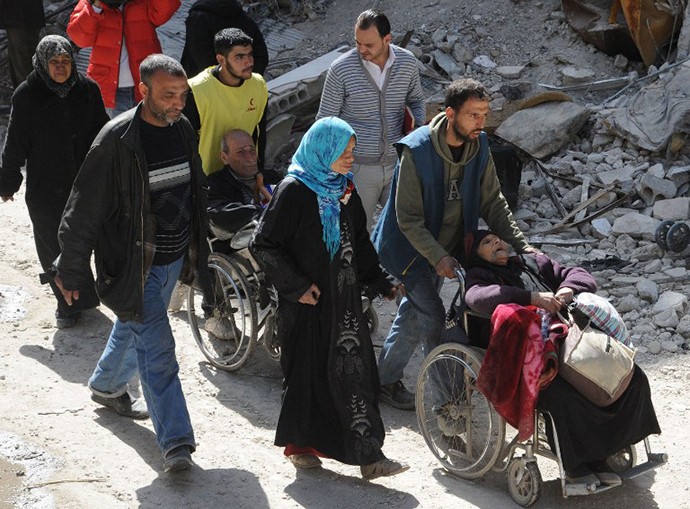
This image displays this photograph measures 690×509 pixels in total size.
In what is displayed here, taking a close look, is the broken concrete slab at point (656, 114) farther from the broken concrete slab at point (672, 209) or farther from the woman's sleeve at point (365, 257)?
the woman's sleeve at point (365, 257)

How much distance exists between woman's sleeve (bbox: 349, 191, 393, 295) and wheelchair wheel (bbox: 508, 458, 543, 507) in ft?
3.67

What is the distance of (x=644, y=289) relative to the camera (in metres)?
7.06

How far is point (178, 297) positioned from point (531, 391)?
3.25 metres

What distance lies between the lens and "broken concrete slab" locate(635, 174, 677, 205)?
27.3 feet

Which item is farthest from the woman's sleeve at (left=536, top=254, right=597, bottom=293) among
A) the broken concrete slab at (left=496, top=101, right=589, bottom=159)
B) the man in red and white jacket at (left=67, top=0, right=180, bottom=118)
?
the broken concrete slab at (left=496, top=101, right=589, bottom=159)

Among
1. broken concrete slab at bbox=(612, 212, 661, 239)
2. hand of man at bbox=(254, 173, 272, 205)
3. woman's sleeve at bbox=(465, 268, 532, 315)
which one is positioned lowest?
broken concrete slab at bbox=(612, 212, 661, 239)

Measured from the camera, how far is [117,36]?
7762 mm

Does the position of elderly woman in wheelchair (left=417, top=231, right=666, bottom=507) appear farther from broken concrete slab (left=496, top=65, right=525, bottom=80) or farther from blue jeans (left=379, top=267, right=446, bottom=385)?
broken concrete slab (left=496, top=65, right=525, bottom=80)

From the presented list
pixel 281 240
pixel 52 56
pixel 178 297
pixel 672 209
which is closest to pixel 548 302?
pixel 281 240

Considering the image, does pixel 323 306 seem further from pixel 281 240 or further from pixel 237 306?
pixel 237 306

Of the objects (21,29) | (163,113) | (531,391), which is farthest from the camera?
(21,29)

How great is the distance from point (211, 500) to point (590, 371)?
77.0 inches

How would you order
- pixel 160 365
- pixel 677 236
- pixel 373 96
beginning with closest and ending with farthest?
pixel 160 365 < pixel 373 96 < pixel 677 236

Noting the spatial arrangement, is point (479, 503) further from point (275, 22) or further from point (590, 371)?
point (275, 22)
